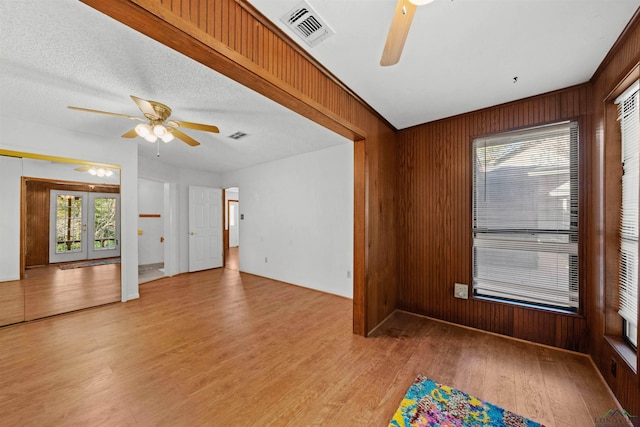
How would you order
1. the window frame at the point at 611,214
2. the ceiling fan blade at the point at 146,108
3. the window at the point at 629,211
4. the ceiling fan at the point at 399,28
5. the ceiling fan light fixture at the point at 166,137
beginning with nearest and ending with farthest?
the ceiling fan at the point at 399,28 < the window at the point at 629,211 < the window frame at the point at 611,214 < the ceiling fan blade at the point at 146,108 < the ceiling fan light fixture at the point at 166,137

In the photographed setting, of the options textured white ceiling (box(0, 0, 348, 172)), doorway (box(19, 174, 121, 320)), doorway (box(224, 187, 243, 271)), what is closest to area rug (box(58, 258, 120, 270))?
doorway (box(19, 174, 121, 320))

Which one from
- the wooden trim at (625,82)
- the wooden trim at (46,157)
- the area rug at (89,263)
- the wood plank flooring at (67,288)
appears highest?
the wooden trim at (625,82)

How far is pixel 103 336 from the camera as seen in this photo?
2.64 metres

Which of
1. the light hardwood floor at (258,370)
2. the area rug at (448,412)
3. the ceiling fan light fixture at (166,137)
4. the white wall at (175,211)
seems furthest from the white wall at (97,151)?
the area rug at (448,412)

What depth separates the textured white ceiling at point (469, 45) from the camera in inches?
56.7

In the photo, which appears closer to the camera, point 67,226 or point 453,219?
point 453,219

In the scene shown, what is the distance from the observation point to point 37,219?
3.30 meters

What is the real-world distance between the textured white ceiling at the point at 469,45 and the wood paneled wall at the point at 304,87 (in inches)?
6.0

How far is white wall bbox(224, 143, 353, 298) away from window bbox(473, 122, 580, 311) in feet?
6.19

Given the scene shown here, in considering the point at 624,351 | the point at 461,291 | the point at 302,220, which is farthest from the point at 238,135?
the point at 624,351

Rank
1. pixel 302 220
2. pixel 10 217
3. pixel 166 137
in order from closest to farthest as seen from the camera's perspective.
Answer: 1. pixel 166 137
2. pixel 10 217
3. pixel 302 220

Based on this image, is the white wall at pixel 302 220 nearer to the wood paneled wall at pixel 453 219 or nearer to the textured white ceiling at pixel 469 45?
the wood paneled wall at pixel 453 219

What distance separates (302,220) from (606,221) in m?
3.91

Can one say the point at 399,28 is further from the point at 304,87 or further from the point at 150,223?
the point at 150,223
